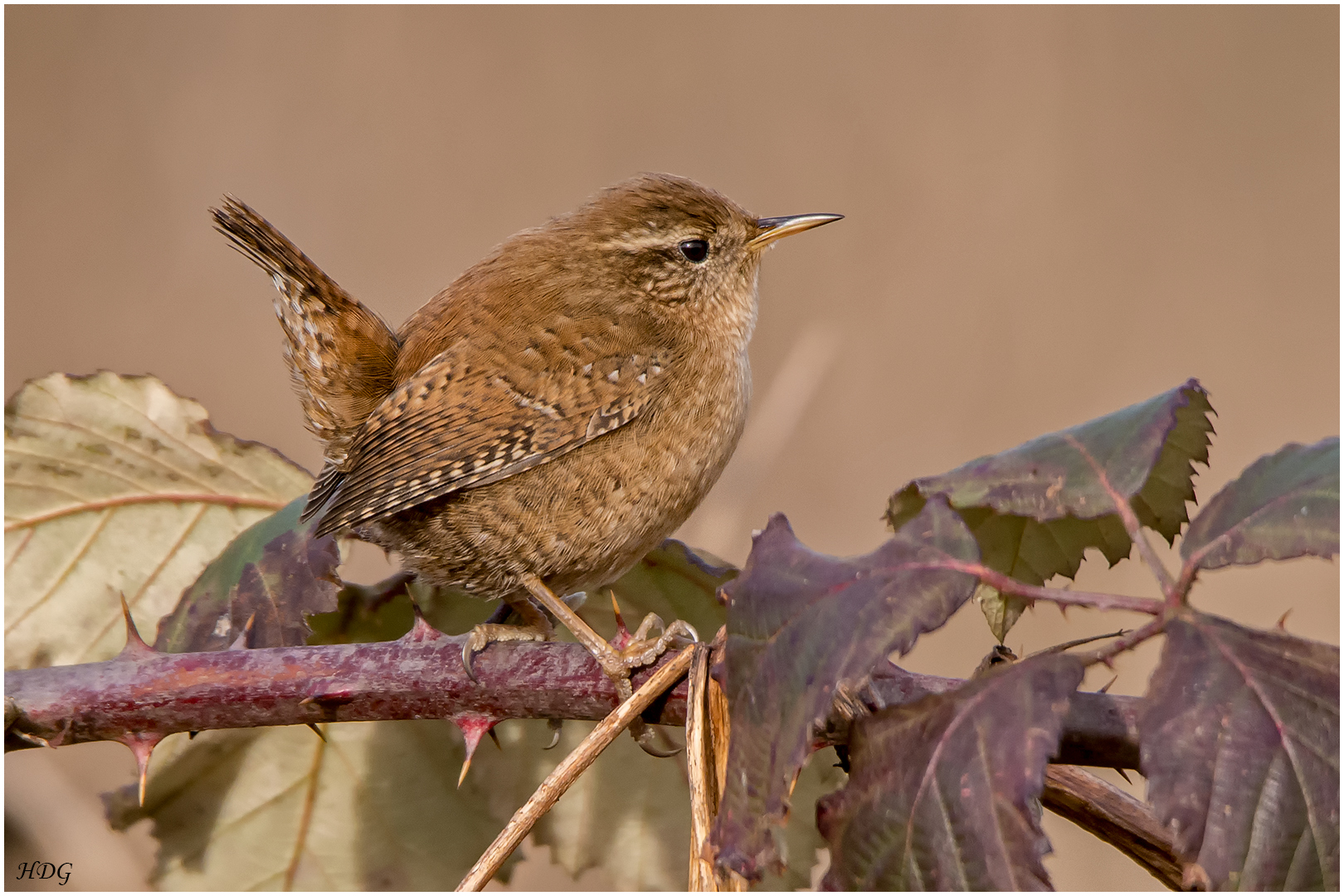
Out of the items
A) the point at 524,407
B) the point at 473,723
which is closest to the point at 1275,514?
the point at 473,723

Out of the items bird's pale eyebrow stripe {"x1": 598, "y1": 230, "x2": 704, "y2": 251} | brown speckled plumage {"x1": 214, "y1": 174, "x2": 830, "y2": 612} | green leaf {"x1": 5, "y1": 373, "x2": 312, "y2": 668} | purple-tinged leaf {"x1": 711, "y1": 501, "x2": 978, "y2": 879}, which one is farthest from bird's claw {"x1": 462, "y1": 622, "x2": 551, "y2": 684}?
bird's pale eyebrow stripe {"x1": 598, "y1": 230, "x2": 704, "y2": 251}

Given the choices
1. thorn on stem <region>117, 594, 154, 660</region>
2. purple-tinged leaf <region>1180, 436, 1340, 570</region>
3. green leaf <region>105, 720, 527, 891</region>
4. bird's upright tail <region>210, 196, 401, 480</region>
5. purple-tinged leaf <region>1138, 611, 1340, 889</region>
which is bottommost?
green leaf <region>105, 720, 527, 891</region>

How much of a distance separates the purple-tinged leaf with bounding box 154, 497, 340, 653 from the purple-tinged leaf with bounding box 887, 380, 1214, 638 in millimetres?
633

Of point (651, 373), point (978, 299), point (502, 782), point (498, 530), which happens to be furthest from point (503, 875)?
point (978, 299)

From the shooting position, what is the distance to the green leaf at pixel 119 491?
5.08 ft

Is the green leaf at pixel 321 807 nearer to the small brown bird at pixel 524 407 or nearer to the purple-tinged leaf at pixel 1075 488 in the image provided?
the small brown bird at pixel 524 407

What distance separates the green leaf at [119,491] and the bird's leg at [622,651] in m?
0.40

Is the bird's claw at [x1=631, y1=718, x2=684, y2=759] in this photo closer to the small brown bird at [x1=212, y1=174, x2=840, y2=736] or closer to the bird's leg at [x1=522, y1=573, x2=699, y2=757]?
the bird's leg at [x1=522, y1=573, x2=699, y2=757]

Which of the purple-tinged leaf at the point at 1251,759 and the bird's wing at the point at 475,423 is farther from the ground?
the bird's wing at the point at 475,423

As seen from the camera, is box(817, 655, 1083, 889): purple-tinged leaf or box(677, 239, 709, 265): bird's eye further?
box(677, 239, 709, 265): bird's eye

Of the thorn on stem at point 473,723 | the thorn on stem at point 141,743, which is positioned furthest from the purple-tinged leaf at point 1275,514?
the thorn on stem at point 141,743

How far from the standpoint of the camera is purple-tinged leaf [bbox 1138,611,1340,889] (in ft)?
2.22

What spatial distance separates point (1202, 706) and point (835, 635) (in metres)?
0.22

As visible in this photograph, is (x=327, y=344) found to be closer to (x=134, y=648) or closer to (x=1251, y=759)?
(x=134, y=648)
